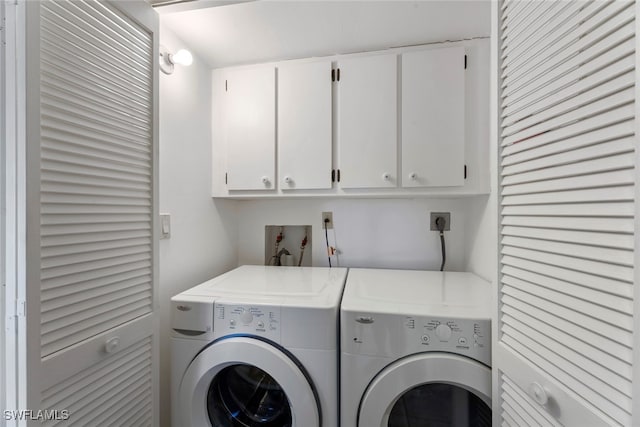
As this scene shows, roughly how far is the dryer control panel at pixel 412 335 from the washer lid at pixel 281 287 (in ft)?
0.44

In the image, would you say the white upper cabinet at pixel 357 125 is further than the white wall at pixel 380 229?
No

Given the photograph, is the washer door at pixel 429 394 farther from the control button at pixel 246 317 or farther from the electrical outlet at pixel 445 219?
the electrical outlet at pixel 445 219

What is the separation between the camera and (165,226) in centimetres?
129

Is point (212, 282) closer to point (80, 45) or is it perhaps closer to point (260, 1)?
point (80, 45)

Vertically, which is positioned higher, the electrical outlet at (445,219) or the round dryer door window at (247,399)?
the electrical outlet at (445,219)

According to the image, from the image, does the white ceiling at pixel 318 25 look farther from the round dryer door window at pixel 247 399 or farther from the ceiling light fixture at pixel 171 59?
the round dryer door window at pixel 247 399

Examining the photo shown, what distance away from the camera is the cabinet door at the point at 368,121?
1442 millimetres

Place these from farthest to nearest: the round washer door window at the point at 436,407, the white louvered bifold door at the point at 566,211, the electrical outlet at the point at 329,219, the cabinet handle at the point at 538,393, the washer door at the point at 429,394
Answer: the electrical outlet at the point at 329,219 < the round washer door window at the point at 436,407 < the washer door at the point at 429,394 < the cabinet handle at the point at 538,393 < the white louvered bifold door at the point at 566,211

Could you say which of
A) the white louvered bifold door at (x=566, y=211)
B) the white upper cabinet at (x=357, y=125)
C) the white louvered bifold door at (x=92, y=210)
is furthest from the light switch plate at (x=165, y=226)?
the white louvered bifold door at (x=566, y=211)

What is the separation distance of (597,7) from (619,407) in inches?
29.0

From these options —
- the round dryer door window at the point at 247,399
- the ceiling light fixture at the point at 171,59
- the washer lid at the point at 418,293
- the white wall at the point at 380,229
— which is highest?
the ceiling light fixture at the point at 171,59

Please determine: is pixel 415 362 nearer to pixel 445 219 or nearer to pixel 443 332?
pixel 443 332

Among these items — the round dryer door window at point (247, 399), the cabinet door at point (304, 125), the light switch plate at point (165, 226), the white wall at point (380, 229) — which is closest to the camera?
the round dryer door window at point (247, 399)

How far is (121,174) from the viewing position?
883 millimetres
